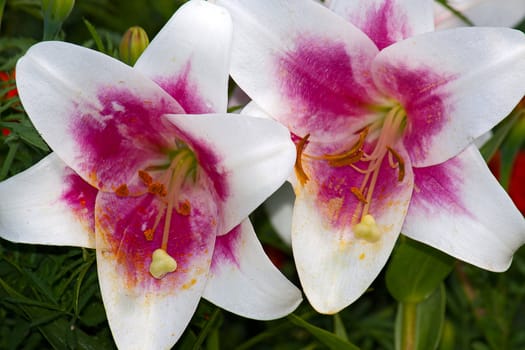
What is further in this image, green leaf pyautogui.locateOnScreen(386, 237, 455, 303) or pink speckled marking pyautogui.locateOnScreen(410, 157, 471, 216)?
green leaf pyautogui.locateOnScreen(386, 237, 455, 303)

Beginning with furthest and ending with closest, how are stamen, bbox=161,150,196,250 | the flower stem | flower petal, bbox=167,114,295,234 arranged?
the flower stem → stamen, bbox=161,150,196,250 → flower petal, bbox=167,114,295,234

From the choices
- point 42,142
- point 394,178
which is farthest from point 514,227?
point 42,142

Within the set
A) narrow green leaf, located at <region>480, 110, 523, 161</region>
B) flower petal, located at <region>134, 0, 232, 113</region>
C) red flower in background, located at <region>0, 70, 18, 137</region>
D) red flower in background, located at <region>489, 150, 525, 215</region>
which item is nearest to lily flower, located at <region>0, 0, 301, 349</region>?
flower petal, located at <region>134, 0, 232, 113</region>

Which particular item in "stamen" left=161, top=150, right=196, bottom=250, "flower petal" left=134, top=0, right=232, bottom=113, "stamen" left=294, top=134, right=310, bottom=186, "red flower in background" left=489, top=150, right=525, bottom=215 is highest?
"flower petal" left=134, top=0, right=232, bottom=113

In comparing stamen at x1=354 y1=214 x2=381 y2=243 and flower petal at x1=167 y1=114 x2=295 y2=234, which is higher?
flower petal at x1=167 y1=114 x2=295 y2=234

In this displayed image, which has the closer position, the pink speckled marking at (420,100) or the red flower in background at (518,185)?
the pink speckled marking at (420,100)

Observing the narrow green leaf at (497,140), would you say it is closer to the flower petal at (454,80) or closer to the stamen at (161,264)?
the flower petal at (454,80)

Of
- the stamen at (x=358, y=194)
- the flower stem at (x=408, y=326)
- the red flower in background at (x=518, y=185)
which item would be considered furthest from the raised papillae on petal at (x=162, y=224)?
the red flower in background at (x=518, y=185)

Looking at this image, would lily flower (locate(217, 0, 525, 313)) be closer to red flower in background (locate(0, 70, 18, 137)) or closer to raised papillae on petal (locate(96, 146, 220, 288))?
raised papillae on petal (locate(96, 146, 220, 288))
